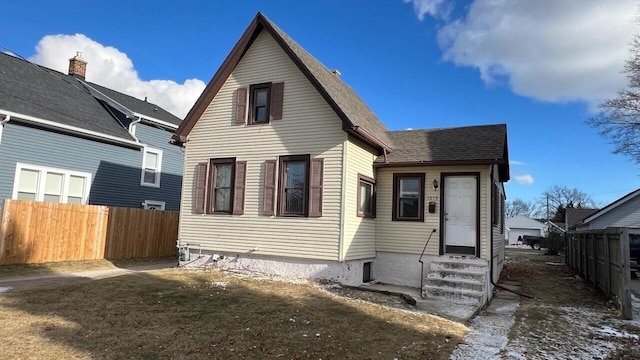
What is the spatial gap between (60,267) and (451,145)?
12455mm

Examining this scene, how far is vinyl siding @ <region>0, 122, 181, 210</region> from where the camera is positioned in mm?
14742

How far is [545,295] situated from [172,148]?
57.0ft

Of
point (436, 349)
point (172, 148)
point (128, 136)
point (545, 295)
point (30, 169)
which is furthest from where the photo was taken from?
point (172, 148)

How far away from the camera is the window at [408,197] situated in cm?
1229

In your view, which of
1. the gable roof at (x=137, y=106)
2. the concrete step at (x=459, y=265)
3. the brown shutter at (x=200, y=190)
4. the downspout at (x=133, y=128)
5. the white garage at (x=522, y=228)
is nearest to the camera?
the concrete step at (x=459, y=265)

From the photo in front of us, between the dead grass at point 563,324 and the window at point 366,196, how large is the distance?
15.1 feet

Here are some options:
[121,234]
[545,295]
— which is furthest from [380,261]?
[121,234]

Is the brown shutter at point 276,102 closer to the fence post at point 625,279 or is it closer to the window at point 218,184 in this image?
the window at point 218,184

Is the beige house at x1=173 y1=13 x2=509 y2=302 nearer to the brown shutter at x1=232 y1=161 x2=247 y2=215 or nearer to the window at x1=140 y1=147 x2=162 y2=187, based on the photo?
the brown shutter at x1=232 y1=161 x2=247 y2=215

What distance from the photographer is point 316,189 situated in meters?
11.4

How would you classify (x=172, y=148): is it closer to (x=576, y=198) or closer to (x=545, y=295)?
(x=545, y=295)

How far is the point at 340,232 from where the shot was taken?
35.7ft

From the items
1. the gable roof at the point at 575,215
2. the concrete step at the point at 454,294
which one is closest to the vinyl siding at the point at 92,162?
the concrete step at the point at 454,294

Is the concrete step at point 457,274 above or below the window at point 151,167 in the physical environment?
below
